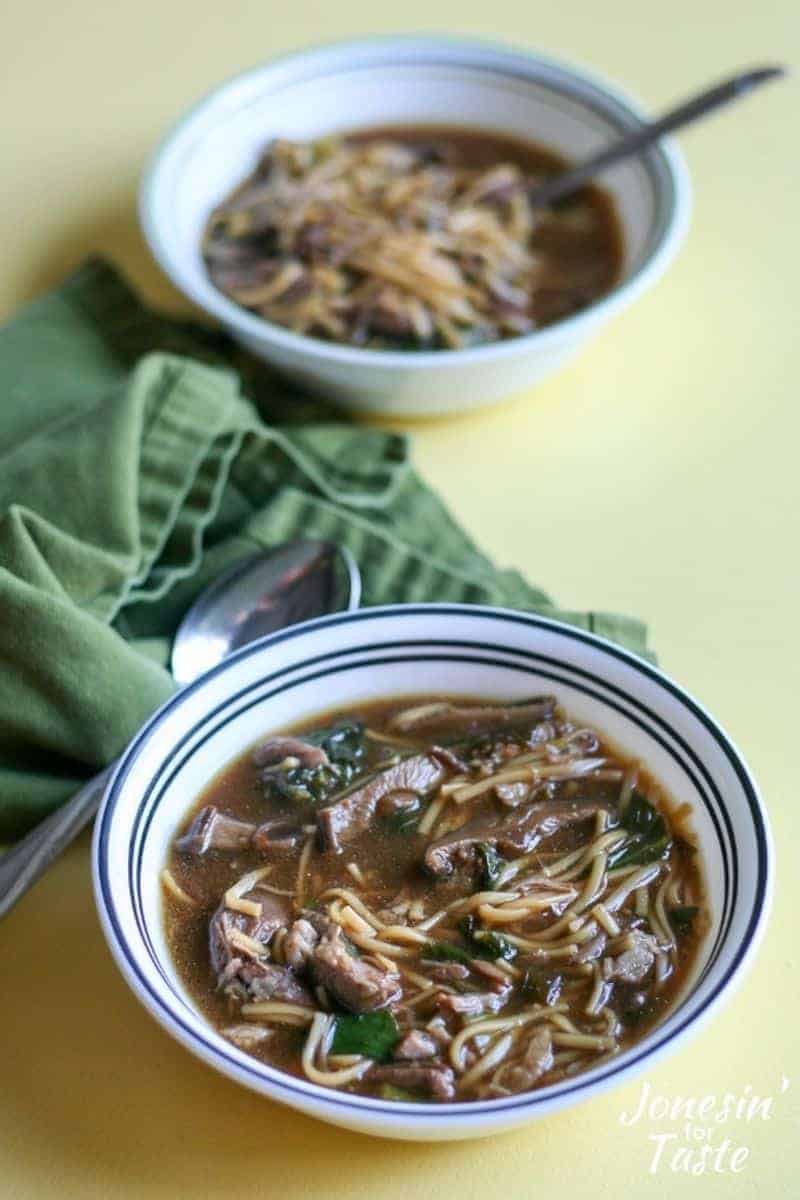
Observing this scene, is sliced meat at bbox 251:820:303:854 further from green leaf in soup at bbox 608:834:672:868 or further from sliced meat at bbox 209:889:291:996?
green leaf in soup at bbox 608:834:672:868

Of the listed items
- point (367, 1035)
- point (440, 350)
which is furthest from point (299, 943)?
point (440, 350)

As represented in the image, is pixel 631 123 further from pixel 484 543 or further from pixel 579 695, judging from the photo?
pixel 579 695

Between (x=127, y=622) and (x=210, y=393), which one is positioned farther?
(x=210, y=393)

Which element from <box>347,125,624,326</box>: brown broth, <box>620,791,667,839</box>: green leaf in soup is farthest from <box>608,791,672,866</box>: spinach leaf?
<box>347,125,624,326</box>: brown broth

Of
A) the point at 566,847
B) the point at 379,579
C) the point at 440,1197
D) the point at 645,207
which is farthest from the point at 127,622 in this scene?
the point at 645,207

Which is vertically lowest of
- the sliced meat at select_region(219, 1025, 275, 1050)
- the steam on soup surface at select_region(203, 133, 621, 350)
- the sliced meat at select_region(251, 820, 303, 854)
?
the sliced meat at select_region(219, 1025, 275, 1050)

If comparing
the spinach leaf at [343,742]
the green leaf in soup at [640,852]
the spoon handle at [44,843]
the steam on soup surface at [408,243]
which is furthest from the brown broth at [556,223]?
the spoon handle at [44,843]
